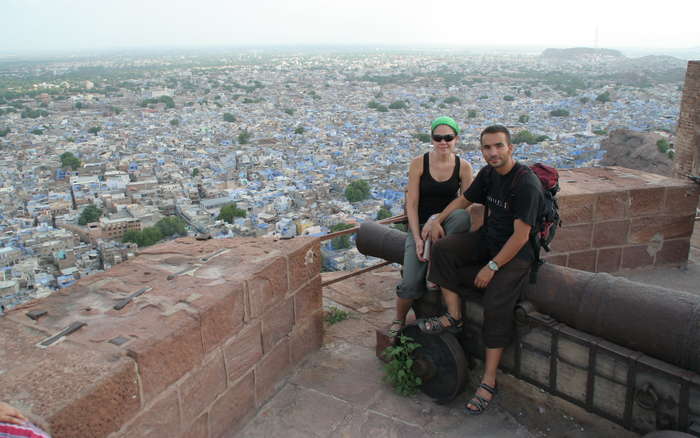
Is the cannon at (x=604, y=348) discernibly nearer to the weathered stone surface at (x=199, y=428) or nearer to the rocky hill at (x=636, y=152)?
the weathered stone surface at (x=199, y=428)

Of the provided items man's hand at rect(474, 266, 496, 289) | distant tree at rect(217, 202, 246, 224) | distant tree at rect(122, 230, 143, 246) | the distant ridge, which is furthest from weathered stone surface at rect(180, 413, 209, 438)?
the distant ridge

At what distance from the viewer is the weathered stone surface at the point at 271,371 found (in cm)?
243

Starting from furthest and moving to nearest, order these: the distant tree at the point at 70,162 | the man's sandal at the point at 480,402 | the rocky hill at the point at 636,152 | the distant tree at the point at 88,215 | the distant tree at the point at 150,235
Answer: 1. the distant tree at the point at 70,162
2. the distant tree at the point at 88,215
3. the distant tree at the point at 150,235
4. the rocky hill at the point at 636,152
5. the man's sandal at the point at 480,402

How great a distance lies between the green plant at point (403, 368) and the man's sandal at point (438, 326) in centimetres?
11

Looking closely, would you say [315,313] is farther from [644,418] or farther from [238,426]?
[644,418]

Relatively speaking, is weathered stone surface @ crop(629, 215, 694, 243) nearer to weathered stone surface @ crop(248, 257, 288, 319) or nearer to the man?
the man

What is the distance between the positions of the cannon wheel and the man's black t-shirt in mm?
425

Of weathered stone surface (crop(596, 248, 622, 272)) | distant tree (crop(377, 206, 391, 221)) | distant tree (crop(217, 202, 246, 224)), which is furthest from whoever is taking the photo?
distant tree (crop(217, 202, 246, 224))

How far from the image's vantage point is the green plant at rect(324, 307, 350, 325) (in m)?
3.32

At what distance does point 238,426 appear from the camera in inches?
90.8

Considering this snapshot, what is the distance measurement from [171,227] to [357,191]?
347 inches

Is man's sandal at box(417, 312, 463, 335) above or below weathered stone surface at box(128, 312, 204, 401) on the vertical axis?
below

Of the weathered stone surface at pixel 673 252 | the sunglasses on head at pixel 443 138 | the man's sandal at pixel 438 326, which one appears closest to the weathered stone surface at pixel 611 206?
the weathered stone surface at pixel 673 252

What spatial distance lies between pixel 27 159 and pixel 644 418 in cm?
4707
